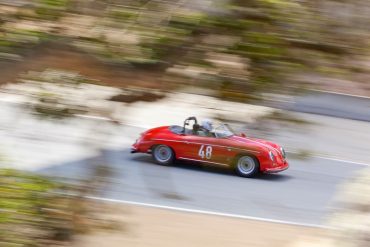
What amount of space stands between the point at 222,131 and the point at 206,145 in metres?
0.60

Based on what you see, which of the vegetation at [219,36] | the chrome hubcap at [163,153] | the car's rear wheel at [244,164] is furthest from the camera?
the chrome hubcap at [163,153]

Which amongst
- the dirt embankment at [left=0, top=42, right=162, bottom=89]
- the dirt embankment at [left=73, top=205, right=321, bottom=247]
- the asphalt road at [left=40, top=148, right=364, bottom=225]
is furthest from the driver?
the dirt embankment at [left=73, top=205, right=321, bottom=247]

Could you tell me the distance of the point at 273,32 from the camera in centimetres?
203

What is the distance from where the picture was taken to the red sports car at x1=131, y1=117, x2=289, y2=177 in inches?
103

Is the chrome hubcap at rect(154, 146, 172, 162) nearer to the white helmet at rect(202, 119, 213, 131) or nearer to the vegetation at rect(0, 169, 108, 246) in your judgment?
the vegetation at rect(0, 169, 108, 246)

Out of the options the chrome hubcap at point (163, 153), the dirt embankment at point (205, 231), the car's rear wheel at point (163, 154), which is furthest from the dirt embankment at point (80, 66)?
the dirt embankment at point (205, 231)

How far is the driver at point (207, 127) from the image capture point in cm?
250

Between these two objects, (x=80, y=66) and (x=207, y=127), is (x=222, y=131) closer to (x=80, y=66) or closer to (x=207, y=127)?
(x=207, y=127)

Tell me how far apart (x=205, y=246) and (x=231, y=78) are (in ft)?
14.6

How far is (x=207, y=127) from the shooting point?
8.71ft

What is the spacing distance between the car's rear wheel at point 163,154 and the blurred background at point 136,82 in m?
0.61

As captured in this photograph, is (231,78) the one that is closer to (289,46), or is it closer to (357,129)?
(289,46)

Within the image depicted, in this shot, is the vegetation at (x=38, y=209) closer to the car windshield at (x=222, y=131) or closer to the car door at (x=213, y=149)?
the car door at (x=213, y=149)

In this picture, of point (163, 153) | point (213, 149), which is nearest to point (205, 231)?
point (163, 153)
